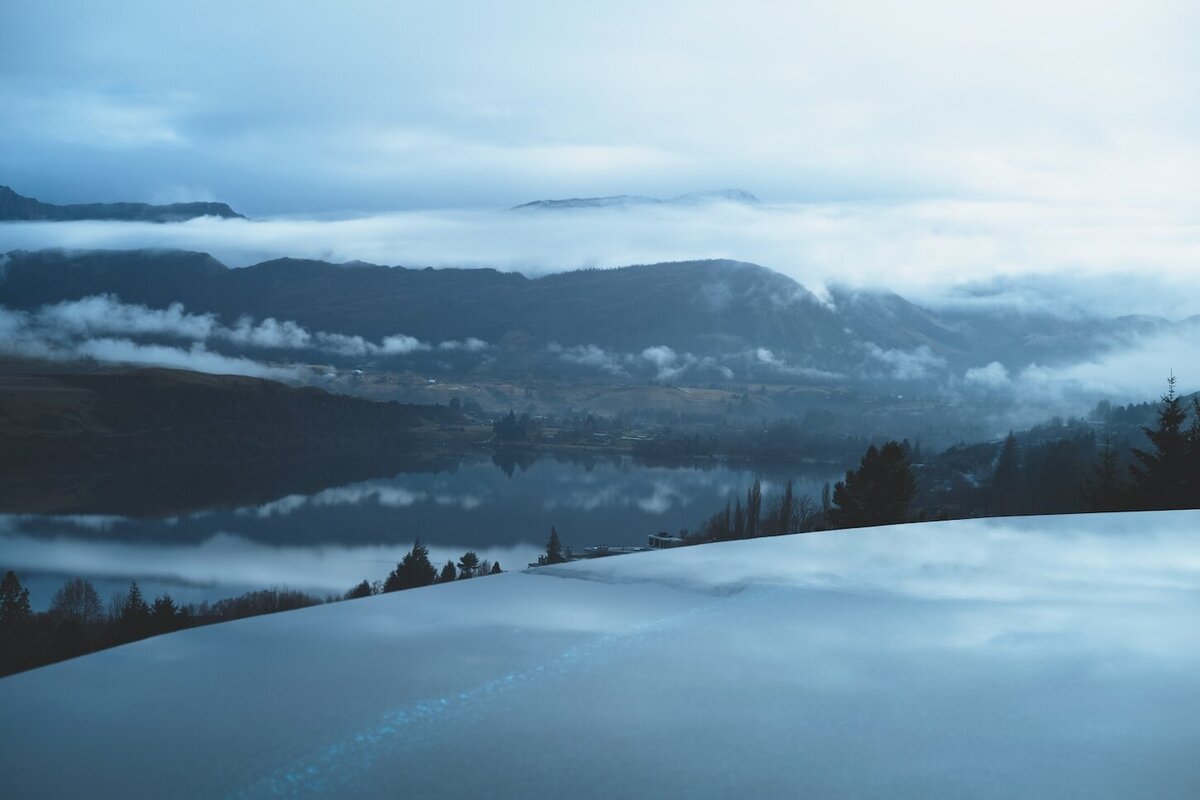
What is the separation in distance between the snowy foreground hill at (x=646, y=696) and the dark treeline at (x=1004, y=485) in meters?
7.97

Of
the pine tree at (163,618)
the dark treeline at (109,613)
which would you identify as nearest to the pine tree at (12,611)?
the dark treeline at (109,613)

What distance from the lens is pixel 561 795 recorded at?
1.83 metres

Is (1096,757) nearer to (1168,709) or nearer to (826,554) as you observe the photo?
(1168,709)

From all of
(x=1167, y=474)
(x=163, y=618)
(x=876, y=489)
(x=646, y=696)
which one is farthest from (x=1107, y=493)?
(x=646, y=696)

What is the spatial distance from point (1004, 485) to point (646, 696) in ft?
91.8

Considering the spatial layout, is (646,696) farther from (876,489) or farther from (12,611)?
(12,611)

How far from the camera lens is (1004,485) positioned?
2811 cm

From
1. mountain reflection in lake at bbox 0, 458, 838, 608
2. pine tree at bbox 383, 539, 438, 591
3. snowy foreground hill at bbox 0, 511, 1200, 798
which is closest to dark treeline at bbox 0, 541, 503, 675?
pine tree at bbox 383, 539, 438, 591

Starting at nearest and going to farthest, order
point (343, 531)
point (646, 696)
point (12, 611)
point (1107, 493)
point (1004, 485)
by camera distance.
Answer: point (646, 696)
point (12, 611)
point (1107, 493)
point (1004, 485)
point (343, 531)

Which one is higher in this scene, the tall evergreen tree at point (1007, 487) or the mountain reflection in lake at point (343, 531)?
the tall evergreen tree at point (1007, 487)

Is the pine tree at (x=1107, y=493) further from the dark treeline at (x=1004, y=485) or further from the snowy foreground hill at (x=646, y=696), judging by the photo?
the snowy foreground hill at (x=646, y=696)

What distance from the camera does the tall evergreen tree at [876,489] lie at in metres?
12.1

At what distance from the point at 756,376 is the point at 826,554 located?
14986 cm

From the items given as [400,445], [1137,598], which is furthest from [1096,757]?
[400,445]
